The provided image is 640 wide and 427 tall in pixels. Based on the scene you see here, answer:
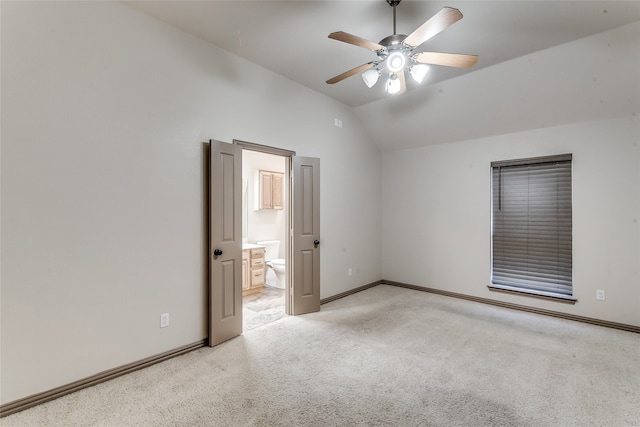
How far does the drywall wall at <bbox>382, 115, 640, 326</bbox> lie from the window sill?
69 mm

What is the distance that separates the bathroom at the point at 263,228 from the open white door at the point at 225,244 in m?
1.44

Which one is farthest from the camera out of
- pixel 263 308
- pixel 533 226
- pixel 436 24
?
pixel 263 308

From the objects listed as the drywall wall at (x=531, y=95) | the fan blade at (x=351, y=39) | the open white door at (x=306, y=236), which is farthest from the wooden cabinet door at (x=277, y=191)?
the fan blade at (x=351, y=39)

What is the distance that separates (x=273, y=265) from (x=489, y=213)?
3520 mm

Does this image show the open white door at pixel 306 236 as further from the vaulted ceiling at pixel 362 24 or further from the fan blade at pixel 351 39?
the fan blade at pixel 351 39

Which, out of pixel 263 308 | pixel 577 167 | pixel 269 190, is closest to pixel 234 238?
pixel 263 308

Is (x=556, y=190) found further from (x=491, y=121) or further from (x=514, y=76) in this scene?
(x=514, y=76)

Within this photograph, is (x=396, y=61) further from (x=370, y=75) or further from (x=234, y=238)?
(x=234, y=238)

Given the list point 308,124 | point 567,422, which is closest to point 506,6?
point 308,124

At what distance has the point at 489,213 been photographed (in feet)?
14.8

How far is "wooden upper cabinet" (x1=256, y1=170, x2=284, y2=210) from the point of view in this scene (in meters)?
5.60

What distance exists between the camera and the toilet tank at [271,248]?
5.70 metres

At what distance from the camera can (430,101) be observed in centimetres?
434

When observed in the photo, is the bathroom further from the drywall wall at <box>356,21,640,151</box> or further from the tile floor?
the drywall wall at <box>356,21,640,151</box>
